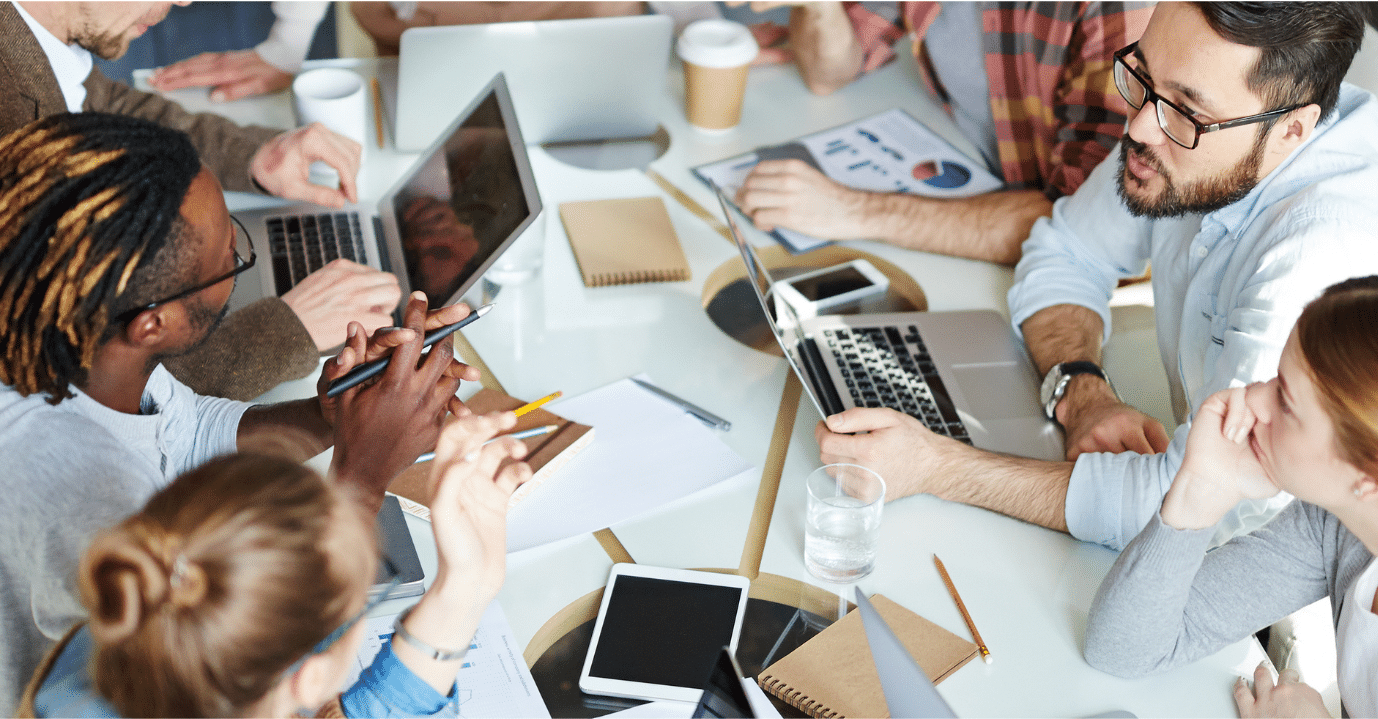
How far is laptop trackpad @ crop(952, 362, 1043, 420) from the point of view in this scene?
141 cm

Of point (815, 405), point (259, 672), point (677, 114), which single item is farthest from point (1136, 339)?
point (259, 672)

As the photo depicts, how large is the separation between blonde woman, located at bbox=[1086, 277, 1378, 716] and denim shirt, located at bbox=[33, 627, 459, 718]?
2.08 ft

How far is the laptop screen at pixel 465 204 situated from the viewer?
4.55 ft

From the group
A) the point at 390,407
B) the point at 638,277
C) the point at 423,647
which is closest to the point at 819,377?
the point at 638,277

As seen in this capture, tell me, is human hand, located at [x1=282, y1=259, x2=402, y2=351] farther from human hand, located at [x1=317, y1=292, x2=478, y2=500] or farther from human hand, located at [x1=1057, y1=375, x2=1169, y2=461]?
human hand, located at [x1=1057, y1=375, x2=1169, y2=461]

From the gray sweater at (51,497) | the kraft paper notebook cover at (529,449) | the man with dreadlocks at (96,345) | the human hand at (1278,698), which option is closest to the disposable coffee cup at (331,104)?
the kraft paper notebook cover at (529,449)

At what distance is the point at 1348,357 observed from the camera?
2.93ft

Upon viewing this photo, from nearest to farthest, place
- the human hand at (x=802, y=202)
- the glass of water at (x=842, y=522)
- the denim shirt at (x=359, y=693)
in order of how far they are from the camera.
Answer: the denim shirt at (x=359, y=693) < the glass of water at (x=842, y=522) < the human hand at (x=802, y=202)

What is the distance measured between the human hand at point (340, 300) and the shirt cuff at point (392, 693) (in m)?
0.58

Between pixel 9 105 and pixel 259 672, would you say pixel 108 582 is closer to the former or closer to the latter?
pixel 259 672

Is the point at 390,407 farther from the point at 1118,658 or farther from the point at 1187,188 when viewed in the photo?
the point at 1187,188

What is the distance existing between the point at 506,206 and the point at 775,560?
0.57 m

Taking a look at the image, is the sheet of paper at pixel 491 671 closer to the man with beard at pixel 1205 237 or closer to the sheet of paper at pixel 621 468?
the sheet of paper at pixel 621 468

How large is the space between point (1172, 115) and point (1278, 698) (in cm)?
69
